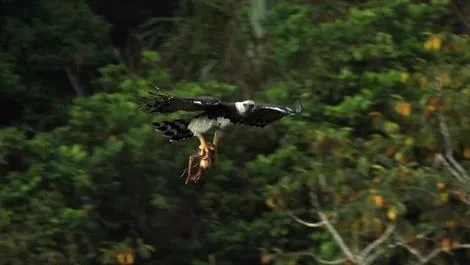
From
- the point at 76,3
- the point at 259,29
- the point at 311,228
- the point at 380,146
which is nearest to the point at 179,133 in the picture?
the point at 380,146

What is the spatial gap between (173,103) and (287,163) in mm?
5180

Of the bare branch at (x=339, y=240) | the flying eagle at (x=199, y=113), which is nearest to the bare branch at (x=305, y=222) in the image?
the bare branch at (x=339, y=240)

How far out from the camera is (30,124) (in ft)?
33.3

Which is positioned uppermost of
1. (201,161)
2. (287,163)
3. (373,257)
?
(201,161)

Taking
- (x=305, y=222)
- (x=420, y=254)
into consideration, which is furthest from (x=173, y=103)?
(x=305, y=222)

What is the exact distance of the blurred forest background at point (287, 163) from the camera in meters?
8.01

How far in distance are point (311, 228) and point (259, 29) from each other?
5.97 feet

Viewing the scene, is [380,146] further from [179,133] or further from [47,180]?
[179,133]

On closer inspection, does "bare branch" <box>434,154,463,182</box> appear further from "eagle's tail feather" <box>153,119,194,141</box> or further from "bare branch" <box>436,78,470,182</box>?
"eagle's tail feather" <box>153,119,194,141</box>

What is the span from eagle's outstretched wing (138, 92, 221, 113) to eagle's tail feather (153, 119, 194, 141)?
0.04 metres

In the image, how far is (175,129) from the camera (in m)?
3.55

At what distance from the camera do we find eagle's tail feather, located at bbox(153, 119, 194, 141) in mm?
3533

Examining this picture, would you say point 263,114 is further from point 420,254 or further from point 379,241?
point 420,254

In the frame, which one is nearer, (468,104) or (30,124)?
(468,104)
